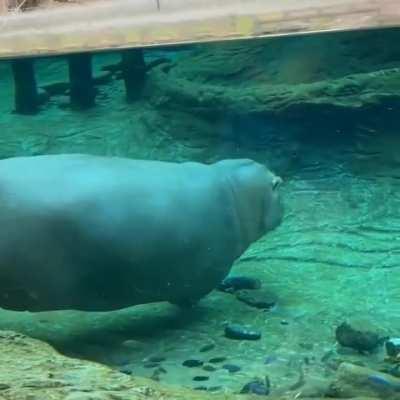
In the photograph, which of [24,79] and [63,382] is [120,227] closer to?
[24,79]

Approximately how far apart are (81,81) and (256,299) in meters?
0.74

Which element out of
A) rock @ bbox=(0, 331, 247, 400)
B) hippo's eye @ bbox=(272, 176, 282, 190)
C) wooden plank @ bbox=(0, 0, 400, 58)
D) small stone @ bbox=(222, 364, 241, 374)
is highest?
wooden plank @ bbox=(0, 0, 400, 58)

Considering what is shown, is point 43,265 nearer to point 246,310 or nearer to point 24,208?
point 24,208

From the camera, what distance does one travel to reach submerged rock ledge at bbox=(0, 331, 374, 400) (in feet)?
4.79

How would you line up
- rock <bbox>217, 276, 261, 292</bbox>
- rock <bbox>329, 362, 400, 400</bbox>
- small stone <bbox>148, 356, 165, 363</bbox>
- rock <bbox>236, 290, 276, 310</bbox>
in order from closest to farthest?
rock <bbox>329, 362, 400, 400</bbox> → small stone <bbox>148, 356, 165, 363</bbox> → rock <bbox>236, 290, 276, 310</bbox> → rock <bbox>217, 276, 261, 292</bbox>

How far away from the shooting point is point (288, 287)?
2.24m

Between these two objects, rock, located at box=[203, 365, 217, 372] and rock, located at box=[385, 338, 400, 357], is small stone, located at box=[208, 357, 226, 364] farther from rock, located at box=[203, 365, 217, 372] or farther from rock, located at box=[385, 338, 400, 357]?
rock, located at box=[385, 338, 400, 357]

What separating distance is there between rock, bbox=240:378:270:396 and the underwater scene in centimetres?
6

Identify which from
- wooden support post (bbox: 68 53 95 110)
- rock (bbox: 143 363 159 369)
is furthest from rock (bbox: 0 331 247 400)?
wooden support post (bbox: 68 53 95 110)

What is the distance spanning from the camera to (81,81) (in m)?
2.45

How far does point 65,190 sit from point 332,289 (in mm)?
679

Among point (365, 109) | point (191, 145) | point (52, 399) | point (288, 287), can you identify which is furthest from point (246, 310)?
point (52, 399)

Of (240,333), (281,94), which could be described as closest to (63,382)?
(240,333)

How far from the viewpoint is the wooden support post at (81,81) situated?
2.42 m
